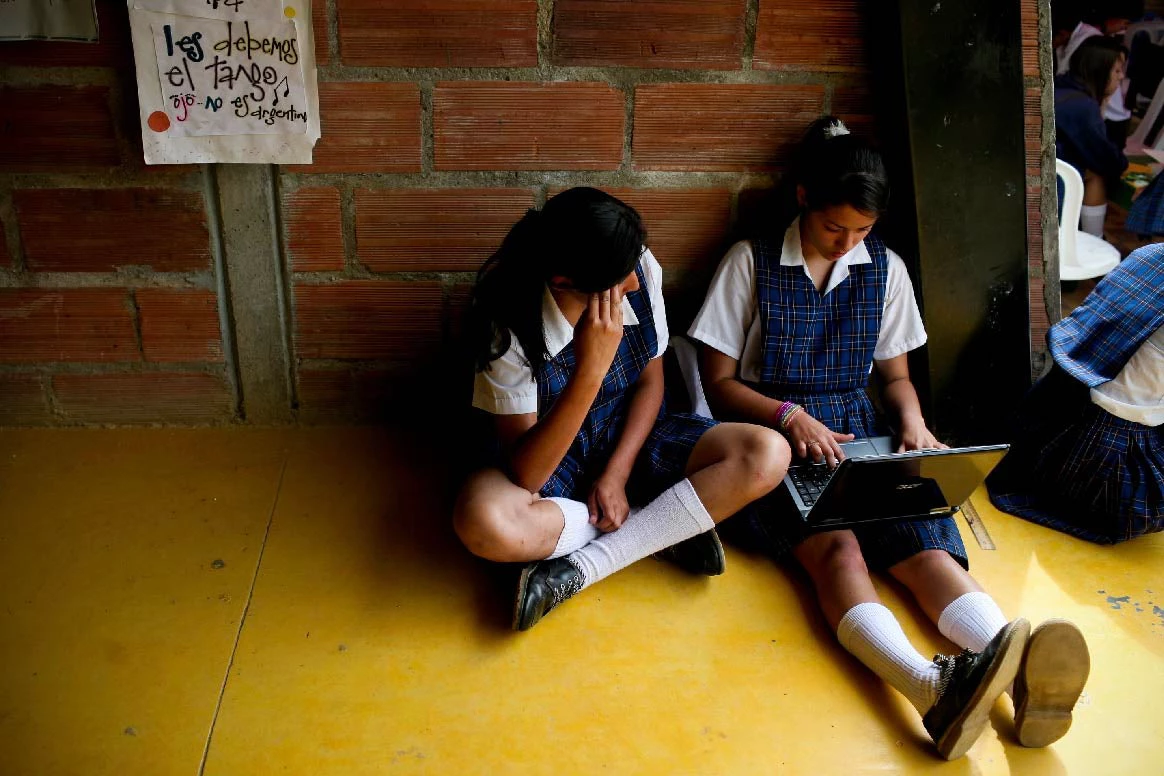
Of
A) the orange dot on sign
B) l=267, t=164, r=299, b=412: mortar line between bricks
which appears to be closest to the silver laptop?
l=267, t=164, r=299, b=412: mortar line between bricks

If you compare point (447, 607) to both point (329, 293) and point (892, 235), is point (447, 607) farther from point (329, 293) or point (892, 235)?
point (892, 235)

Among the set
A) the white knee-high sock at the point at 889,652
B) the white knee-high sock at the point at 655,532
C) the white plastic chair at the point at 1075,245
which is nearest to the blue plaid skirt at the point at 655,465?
the white knee-high sock at the point at 655,532

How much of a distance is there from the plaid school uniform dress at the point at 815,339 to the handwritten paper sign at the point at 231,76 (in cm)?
104

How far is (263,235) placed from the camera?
2.05 m

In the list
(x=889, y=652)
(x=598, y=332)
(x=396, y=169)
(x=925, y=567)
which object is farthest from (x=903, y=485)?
(x=396, y=169)

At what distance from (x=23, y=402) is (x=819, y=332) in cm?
188

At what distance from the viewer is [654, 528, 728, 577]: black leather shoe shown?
71.9 inches

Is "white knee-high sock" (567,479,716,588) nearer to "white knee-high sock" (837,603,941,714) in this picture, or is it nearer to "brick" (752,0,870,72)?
"white knee-high sock" (837,603,941,714)

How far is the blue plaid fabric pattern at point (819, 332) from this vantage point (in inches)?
77.3

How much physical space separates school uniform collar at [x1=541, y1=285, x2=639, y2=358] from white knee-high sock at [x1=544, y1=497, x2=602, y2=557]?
297 mm

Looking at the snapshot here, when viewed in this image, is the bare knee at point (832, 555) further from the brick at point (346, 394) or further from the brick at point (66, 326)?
the brick at point (66, 326)

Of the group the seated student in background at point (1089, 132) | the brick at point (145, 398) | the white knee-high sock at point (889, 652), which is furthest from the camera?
the seated student in background at point (1089, 132)

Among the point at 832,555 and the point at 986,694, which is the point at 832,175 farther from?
the point at 986,694

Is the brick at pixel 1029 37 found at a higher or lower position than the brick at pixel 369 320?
higher
